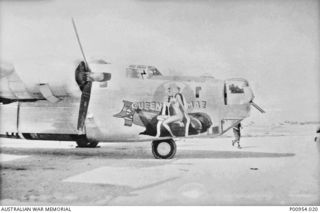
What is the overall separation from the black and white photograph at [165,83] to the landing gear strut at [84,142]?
0.05 ft

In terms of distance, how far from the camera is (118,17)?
2.44m

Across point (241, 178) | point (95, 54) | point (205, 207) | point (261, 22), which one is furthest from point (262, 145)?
point (95, 54)

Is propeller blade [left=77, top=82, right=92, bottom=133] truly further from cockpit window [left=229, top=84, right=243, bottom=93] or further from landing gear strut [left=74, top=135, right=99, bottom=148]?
cockpit window [left=229, top=84, right=243, bottom=93]

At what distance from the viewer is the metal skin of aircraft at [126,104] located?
2.43 meters

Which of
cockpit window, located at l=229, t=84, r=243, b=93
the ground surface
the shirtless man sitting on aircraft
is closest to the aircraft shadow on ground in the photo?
the ground surface

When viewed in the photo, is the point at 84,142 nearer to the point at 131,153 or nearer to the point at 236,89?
the point at 131,153

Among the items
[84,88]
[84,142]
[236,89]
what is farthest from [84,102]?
[236,89]

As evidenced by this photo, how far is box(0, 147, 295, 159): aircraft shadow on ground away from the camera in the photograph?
7.94 ft

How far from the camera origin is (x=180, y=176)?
2.36m

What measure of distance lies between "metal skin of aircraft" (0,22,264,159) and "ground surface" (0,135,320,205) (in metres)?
0.10

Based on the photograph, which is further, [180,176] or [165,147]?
[165,147]

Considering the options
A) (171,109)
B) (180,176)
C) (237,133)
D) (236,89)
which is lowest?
(180,176)

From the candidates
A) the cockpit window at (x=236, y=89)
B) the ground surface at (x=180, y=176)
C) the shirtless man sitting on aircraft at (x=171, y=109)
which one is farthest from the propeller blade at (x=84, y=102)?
the cockpit window at (x=236, y=89)

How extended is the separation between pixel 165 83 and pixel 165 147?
40 centimetres
